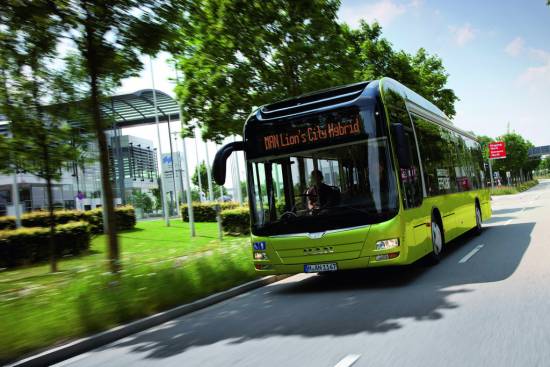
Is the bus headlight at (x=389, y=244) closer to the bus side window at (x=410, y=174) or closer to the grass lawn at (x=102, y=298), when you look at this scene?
the bus side window at (x=410, y=174)

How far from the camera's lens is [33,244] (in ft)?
60.4

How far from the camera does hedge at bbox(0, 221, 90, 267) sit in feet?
58.7

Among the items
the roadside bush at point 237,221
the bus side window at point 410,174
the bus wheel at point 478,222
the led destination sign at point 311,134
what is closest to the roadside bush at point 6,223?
the roadside bush at point 237,221

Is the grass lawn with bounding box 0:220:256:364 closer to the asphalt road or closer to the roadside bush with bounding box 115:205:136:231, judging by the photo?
the asphalt road

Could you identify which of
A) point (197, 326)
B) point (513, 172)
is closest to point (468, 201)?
point (197, 326)

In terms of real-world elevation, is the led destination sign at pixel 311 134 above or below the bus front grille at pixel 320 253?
above

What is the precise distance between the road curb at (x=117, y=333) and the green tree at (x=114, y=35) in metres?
1.94

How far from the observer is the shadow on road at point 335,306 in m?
6.04

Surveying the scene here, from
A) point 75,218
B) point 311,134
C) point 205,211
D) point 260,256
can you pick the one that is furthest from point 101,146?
point 205,211

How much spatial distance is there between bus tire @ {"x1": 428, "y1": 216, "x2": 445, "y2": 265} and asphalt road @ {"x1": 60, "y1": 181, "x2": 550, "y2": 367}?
0.25 m

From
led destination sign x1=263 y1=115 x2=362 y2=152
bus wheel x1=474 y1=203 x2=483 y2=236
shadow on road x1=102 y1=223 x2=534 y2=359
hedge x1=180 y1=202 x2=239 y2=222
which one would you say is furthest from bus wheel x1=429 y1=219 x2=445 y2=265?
hedge x1=180 y1=202 x2=239 y2=222

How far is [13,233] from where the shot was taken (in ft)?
59.0

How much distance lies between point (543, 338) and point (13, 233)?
1703 cm

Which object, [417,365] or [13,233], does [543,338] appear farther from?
[13,233]
